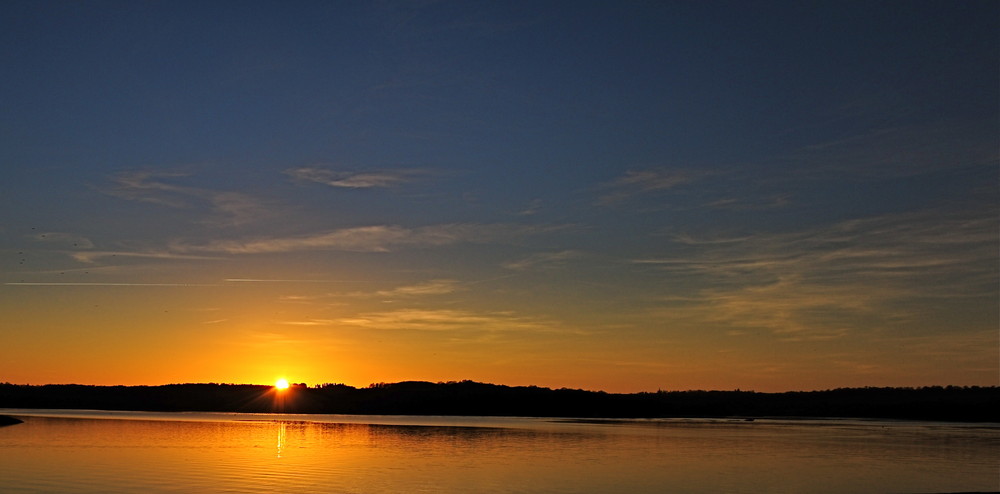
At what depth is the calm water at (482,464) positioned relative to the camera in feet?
116

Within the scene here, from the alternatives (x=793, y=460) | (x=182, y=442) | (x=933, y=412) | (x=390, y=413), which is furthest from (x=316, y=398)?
(x=793, y=460)

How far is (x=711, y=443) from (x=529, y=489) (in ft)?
108

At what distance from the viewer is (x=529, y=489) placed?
3475 centimetres

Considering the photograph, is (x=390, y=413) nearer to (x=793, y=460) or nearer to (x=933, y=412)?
(x=933, y=412)

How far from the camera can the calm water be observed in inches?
1391

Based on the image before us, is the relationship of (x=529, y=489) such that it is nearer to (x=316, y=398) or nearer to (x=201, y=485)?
(x=201, y=485)

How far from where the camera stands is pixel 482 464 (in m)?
45.4

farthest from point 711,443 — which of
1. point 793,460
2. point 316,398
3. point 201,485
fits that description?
point 316,398

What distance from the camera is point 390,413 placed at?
→ 163 meters

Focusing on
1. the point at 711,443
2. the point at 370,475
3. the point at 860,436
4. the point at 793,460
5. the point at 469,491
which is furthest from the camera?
the point at 860,436

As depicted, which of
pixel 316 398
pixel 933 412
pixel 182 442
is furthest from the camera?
pixel 316 398

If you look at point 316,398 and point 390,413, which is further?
point 316,398

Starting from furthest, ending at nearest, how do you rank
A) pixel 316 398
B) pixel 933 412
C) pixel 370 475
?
pixel 316 398 < pixel 933 412 < pixel 370 475

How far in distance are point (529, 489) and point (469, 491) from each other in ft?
7.82
